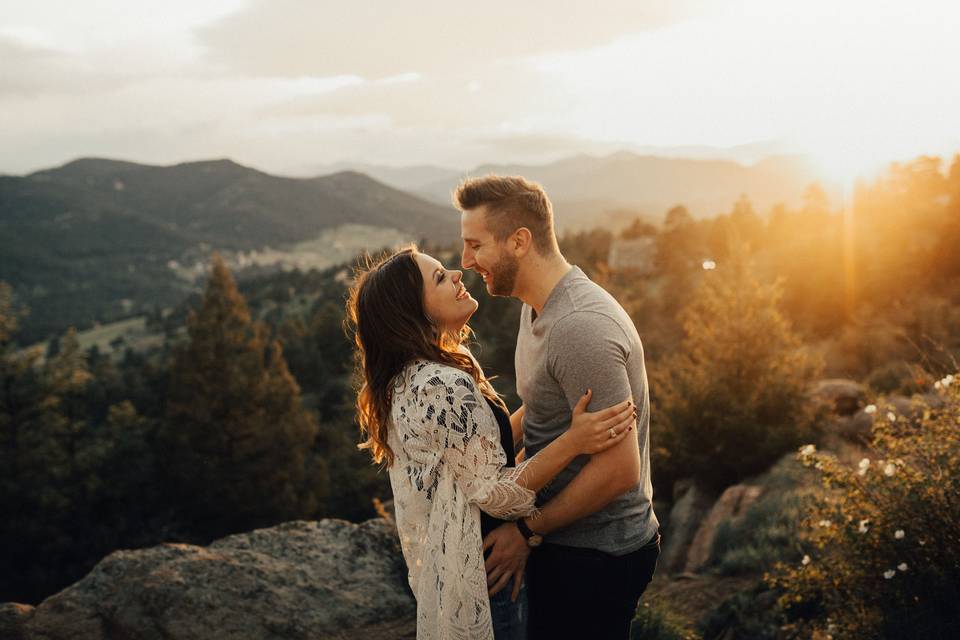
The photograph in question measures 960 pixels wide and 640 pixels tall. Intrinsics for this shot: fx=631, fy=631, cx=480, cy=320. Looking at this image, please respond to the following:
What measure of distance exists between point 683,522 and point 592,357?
8.18 metres

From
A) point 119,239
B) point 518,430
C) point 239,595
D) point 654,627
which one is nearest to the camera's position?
point 518,430

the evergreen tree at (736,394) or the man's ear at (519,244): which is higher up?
the man's ear at (519,244)

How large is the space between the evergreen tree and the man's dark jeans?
8.44 m

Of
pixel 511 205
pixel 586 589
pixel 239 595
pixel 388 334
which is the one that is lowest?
pixel 239 595

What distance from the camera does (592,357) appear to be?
92.7 inches

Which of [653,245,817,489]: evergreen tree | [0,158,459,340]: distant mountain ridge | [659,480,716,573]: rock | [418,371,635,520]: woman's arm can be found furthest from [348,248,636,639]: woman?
[0,158,459,340]: distant mountain ridge

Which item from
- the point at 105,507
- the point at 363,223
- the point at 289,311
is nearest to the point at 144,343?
the point at 289,311

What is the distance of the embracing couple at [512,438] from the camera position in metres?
2.40

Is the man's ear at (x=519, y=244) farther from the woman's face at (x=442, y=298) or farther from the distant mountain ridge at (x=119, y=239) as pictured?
the distant mountain ridge at (x=119, y=239)

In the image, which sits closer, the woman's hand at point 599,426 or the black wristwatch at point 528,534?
the woman's hand at point 599,426

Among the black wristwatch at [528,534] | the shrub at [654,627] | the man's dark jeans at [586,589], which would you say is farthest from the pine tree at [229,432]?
the black wristwatch at [528,534]

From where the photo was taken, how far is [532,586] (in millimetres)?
2789

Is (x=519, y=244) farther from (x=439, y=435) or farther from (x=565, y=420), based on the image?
(x=439, y=435)

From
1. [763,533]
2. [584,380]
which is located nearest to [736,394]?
[763,533]
